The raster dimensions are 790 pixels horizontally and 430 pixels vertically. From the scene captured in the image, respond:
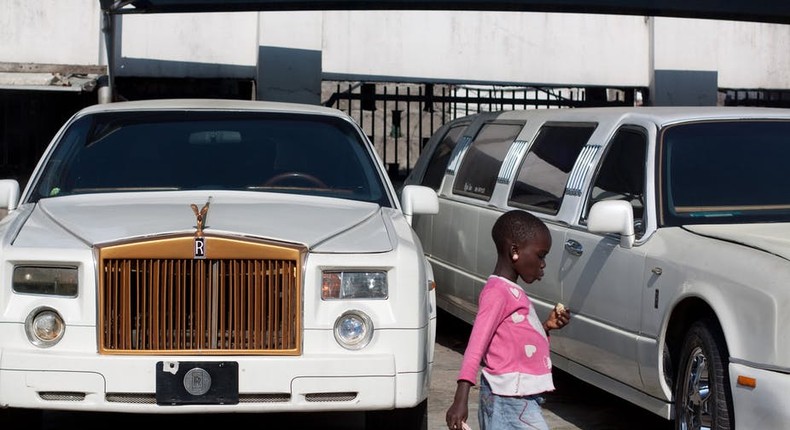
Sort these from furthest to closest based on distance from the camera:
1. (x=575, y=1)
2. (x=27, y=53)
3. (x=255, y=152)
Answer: (x=27, y=53) < (x=575, y=1) < (x=255, y=152)

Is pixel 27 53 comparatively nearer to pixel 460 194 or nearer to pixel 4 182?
pixel 460 194

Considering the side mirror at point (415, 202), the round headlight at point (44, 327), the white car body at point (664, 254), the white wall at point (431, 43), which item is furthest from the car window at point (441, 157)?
the white wall at point (431, 43)

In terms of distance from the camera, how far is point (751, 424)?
5.12 meters

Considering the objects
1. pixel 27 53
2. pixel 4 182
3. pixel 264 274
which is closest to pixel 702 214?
pixel 264 274

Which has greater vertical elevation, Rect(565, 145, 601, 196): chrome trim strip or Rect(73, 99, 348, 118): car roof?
Rect(73, 99, 348, 118): car roof

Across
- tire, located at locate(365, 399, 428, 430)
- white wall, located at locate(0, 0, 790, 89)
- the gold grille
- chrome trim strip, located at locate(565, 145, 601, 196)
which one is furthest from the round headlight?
white wall, located at locate(0, 0, 790, 89)

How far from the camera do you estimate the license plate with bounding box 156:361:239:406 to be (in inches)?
209

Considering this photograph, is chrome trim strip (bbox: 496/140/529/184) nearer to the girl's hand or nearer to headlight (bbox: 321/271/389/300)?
headlight (bbox: 321/271/389/300)

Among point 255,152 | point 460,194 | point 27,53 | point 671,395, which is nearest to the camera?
point 671,395

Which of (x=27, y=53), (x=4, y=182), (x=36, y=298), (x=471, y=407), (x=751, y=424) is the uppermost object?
(x=27, y=53)

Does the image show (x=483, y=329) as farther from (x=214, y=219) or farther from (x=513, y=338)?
(x=214, y=219)

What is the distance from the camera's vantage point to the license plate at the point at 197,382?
5.32m

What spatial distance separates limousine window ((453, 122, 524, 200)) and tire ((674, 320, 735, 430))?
309cm

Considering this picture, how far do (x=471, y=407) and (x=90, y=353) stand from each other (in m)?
2.70
